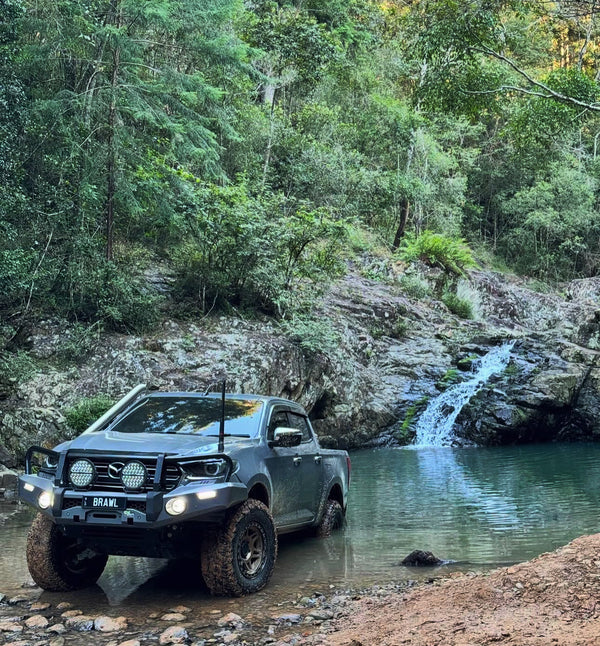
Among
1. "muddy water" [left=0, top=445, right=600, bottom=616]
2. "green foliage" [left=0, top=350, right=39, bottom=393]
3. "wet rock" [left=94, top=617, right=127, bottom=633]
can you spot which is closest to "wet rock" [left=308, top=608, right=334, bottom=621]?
"muddy water" [left=0, top=445, right=600, bottom=616]

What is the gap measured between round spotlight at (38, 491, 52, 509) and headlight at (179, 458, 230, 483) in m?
1.12

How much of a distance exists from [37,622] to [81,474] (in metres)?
1.12

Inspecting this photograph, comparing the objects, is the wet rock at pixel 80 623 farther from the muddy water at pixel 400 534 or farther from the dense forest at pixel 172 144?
the dense forest at pixel 172 144

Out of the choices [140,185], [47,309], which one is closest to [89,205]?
[140,185]

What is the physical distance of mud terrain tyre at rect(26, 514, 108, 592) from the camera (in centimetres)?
566

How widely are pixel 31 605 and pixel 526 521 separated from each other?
6.47m

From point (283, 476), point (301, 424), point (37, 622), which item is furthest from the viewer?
point (301, 424)

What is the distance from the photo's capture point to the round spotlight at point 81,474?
18.0 feet

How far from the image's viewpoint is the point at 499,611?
4410 millimetres

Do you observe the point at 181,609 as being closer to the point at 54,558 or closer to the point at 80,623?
the point at 80,623


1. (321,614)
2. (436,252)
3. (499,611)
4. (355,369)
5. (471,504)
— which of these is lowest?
(471,504)

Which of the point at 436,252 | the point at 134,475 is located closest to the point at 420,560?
the point at 134,475

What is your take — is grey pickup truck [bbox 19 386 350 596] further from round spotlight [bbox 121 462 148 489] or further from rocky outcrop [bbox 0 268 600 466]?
rocky outcrop [bbox 0 268 600 466]

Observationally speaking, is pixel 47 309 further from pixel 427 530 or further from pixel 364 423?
pixel 427 530
